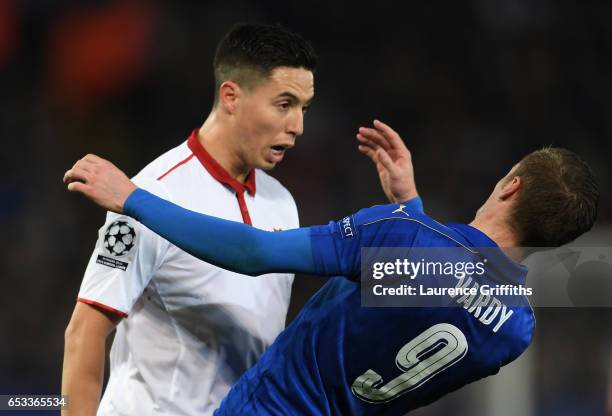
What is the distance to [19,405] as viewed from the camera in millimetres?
3576

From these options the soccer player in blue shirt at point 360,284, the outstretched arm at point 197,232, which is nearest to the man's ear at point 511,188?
the soccer player in blue shirt at point 360,284

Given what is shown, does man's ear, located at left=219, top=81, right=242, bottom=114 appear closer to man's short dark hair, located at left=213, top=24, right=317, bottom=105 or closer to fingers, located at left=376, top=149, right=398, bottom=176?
man's short dark hair, located at left=213, top=24, right=317, bottom=105

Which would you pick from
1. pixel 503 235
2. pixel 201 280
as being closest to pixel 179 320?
pixel 201 280

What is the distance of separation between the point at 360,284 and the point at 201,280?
0.66 m

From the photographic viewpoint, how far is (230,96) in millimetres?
3277

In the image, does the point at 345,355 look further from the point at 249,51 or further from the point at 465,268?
the point at 249,51

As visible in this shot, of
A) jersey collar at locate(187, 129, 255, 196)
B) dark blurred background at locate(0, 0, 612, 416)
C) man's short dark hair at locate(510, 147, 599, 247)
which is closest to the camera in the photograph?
man's short dark hair at locate(510, 147, 599, 247)

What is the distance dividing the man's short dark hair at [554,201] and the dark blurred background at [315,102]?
14.2ft

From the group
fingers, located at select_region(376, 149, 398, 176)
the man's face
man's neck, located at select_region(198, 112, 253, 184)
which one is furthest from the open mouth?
fingers, located at select_region(376, 149, 398, 176)

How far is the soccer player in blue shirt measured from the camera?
242 cm

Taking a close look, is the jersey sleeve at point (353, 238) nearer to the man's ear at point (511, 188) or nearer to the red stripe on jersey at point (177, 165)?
the man's ear at point (511, 188)

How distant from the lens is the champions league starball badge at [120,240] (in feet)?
9.11

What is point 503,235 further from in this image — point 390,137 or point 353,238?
point 390,137

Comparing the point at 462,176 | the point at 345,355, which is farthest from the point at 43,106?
the point at 345,355
